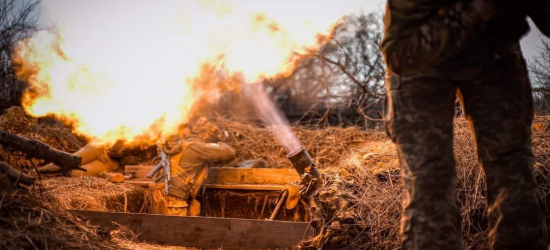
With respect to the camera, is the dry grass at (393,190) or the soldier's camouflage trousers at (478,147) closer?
the soldier's camouflage trousers at (478,147)

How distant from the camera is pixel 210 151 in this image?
25.7 feet

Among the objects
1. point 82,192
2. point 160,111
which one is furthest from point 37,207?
point 160,111

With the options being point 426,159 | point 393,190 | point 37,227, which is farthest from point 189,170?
point 426,159

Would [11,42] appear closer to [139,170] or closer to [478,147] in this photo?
[139,170]

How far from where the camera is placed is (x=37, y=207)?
295 centimetres

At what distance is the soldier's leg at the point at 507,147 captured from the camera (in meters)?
2.06

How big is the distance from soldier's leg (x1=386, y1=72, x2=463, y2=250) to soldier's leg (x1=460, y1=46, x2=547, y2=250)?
169mm

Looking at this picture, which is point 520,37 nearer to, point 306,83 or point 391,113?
point 391,113

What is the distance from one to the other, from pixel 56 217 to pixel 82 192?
178 inches

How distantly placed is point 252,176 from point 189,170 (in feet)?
4.28

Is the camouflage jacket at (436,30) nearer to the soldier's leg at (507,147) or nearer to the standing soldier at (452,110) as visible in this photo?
the standing soldier at (452,110)

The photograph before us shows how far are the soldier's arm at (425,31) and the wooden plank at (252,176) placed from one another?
5.82m

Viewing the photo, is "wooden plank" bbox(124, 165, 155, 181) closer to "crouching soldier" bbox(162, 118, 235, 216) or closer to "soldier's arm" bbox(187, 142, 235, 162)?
"crouching soldier" bbox(162, 118, 235, 216)

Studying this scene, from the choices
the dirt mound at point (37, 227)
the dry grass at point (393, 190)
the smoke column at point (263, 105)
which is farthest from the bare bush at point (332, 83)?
the dirt mound at point (37, 227)
